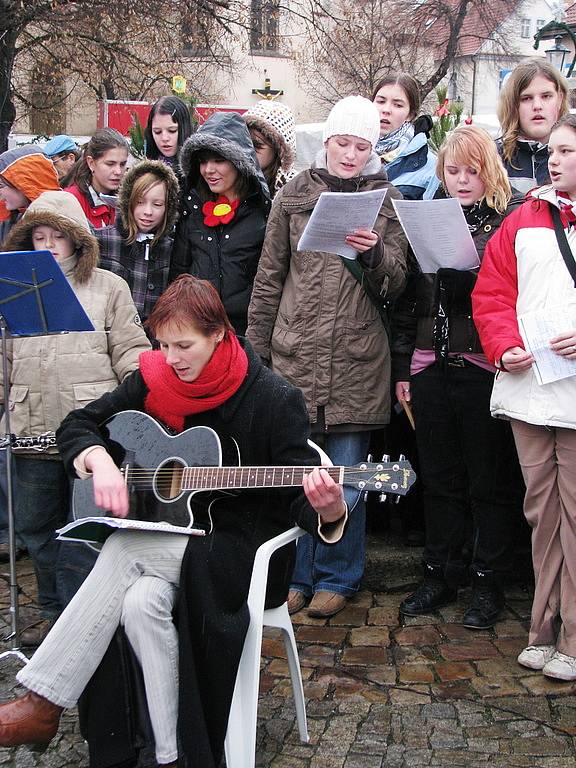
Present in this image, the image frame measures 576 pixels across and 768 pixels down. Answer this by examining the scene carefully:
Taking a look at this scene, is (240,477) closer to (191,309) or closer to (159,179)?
(191,309)

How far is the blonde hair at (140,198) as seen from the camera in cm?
509

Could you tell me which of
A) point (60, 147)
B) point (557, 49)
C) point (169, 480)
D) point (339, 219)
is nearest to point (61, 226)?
point (339, 219)

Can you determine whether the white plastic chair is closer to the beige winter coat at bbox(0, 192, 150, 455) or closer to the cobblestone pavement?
the cobblestone pavement

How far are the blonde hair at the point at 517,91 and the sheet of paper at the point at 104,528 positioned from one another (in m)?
2.73

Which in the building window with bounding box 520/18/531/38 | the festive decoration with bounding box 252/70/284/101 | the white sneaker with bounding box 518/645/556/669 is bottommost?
the white sneaker with bounding box 518/645/556/669

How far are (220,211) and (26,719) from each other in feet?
9.38

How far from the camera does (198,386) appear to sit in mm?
3375

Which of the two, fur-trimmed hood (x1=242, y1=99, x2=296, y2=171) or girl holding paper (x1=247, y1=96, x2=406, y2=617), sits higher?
fur-trimmed hood (x1=242, y1=99, x2=296, y2=171)

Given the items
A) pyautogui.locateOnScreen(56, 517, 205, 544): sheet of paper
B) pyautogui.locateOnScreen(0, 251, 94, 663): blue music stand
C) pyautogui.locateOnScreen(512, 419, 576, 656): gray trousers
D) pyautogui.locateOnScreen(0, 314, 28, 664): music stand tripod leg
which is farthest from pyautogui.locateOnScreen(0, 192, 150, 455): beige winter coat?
pyautogui.locateOnScreen(512, 419, 576, 656): gray trousers

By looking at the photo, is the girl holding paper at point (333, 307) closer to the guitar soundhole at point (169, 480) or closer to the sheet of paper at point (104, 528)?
the guitar soundhole at point (169, 480)

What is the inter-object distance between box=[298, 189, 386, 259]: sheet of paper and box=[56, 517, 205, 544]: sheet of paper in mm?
1482

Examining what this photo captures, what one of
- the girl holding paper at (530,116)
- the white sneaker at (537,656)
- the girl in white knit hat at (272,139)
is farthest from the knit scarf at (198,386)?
the girl in white knit hat at (272,139)

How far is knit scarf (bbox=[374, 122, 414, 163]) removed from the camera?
536 centimetres

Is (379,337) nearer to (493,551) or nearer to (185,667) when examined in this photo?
(493,551)
